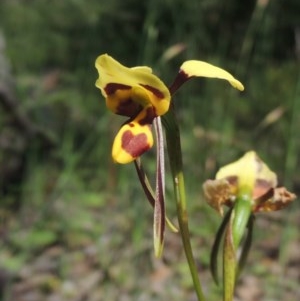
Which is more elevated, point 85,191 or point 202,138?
point 202,138

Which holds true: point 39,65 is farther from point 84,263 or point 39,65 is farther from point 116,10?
point 84,263

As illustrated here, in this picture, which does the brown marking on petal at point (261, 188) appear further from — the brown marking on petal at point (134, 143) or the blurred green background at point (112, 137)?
the blurred green background at point (112, 137)

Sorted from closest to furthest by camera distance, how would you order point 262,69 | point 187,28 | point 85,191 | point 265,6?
point 265,6
point 85,191
point 187,28
point 262,69

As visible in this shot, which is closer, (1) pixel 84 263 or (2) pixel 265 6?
(2) pixel 265 6

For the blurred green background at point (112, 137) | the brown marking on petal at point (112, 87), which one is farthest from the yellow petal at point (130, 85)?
the blurred green background at point (112, 137)

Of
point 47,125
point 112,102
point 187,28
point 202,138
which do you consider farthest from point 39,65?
point 112,102

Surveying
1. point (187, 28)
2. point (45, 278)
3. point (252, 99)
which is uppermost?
point (187, 28)

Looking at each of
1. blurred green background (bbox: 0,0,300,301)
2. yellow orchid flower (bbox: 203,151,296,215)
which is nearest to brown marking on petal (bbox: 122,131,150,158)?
yellow orchid flower (bbox: 203,151,296,215)
